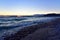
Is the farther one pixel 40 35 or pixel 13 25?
pixel 13 25

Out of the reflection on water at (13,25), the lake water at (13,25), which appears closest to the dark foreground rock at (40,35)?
the lake water at (13,25)

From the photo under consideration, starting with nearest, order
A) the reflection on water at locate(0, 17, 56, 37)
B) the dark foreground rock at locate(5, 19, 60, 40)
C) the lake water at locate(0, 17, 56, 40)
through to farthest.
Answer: the dark foreground rock at locate(5, 19, 60, 40) → the lake water at locate(0, 17, 56, 40) → the reflection on water at locate(0, 17, 56, 37)

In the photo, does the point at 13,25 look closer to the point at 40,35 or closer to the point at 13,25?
the point at 13,25

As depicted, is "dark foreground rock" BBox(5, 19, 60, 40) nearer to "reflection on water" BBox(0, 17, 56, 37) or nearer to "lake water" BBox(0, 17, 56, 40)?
"lake water" BBox(0, 17, 56, 40)

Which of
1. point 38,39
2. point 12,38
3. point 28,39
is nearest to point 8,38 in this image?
point 12,38

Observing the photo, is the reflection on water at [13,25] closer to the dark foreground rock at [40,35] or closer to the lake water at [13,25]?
the lake water at [13,25]

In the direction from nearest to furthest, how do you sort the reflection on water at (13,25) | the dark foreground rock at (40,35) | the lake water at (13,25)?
the dark foreground rock at (40,35) → the lake water at (13,25) → the reflection on water at (13,25)

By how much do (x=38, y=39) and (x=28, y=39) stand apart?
2.60 feet

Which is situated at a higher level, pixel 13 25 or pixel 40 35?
pixel 40 35

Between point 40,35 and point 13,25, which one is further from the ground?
point 40,35

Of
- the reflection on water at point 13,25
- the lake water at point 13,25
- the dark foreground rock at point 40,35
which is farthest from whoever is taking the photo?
the reflection on water at point 13,25

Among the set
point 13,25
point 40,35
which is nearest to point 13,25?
point 13,25

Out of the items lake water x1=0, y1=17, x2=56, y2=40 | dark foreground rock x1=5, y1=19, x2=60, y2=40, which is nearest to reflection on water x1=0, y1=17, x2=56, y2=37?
lake water x1=0, y1=17, x2=56, y2=40

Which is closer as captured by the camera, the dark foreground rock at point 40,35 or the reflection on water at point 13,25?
the dark foreground rock at point 40,35
